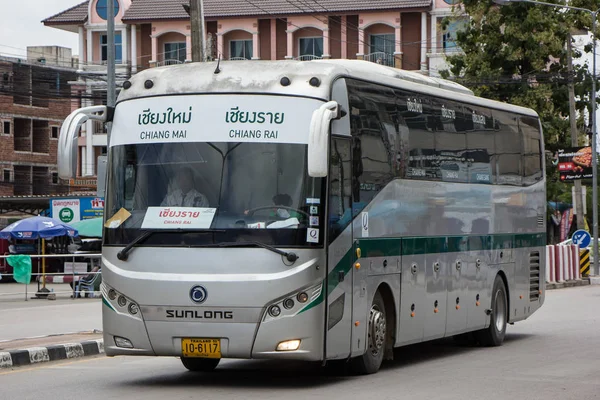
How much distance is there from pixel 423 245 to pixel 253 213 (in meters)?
3.50

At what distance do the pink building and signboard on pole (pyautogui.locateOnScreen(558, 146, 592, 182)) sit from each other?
68.3ft

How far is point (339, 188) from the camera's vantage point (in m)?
11.9

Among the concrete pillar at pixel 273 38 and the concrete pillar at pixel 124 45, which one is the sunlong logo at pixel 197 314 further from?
the concrete pillar at pixel 124 45

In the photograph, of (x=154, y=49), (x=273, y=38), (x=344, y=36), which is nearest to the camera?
(x=344, y=36)

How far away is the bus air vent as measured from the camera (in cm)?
1872

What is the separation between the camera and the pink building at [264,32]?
6406 centimetres

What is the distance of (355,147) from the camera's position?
12383 mm

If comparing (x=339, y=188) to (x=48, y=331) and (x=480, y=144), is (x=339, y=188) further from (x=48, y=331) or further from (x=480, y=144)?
(x=48, y=331)

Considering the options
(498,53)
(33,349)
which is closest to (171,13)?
(498,53)

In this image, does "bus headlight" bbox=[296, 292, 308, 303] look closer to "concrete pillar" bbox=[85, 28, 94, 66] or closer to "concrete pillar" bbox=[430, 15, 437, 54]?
"concrete pillar" bbox=[430, 15, 437, 54]

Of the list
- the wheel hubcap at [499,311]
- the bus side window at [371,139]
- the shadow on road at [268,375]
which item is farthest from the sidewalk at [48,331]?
the wheel hubcap at [499,311]

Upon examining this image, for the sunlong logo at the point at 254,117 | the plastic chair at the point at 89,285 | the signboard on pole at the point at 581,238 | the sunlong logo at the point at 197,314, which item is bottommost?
the plastic chair at the point at 89,285

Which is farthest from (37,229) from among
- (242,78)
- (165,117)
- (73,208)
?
(242,78)

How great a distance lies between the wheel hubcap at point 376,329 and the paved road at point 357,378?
13.2 inches
